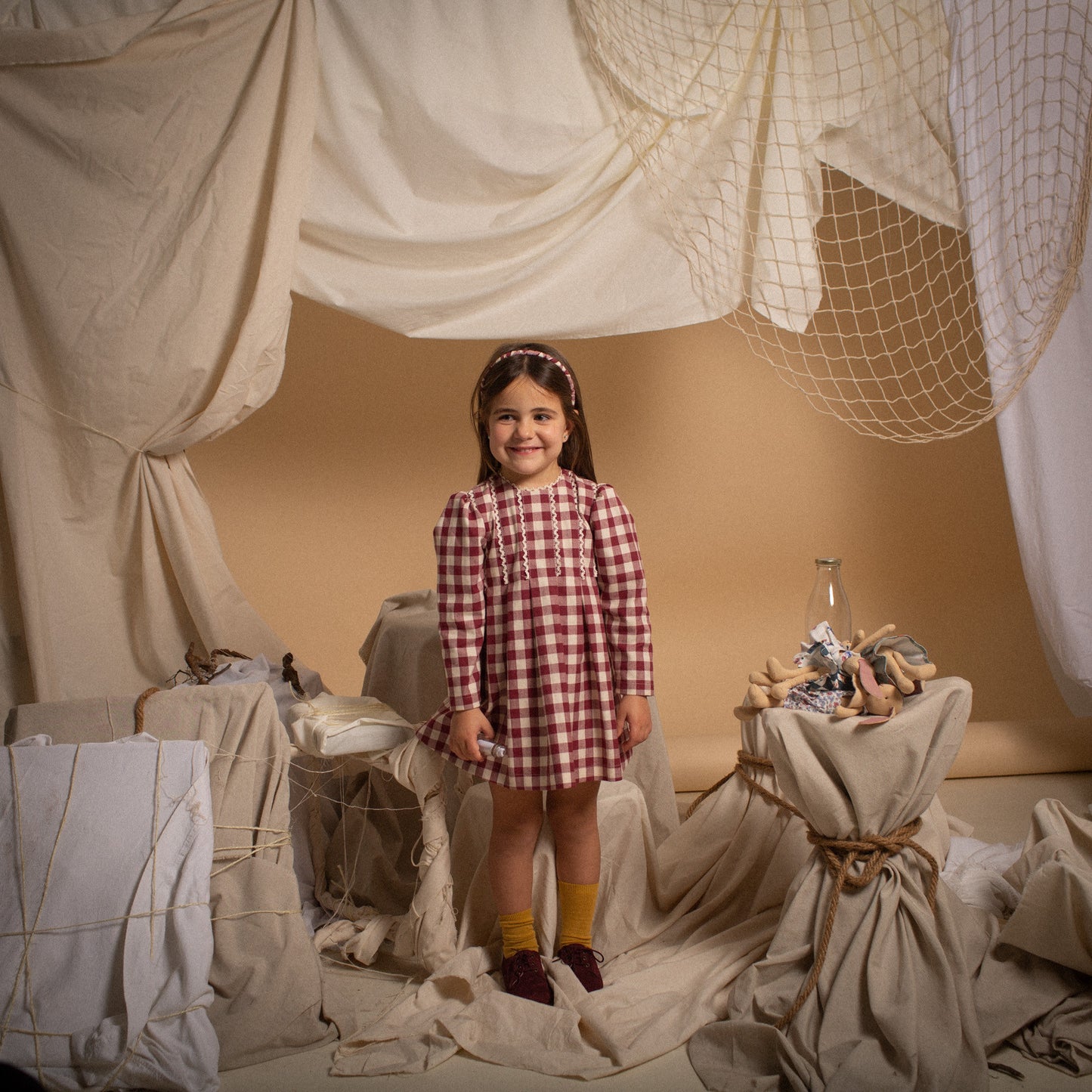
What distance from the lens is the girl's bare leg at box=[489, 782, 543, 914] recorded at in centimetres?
180

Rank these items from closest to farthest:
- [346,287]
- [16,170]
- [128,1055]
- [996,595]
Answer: [128,1055]
[16,170]
[346,287]
[996,595]

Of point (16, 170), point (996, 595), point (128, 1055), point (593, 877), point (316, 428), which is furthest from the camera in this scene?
point (996, 595)

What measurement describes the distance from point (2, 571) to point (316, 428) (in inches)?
58.1

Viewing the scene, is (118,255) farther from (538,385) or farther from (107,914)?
(107,914)

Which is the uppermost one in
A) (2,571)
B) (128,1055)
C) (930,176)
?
(930,176)

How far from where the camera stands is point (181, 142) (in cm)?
211

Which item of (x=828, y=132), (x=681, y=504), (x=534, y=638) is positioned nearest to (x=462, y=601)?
(x=534, y=638)

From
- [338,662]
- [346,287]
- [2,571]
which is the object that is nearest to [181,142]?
[346,287]

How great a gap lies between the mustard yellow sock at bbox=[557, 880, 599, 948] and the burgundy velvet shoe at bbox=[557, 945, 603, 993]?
0.01 metres

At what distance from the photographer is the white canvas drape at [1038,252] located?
2.02 meters

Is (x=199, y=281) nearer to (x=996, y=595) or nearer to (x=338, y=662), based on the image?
(x=338, y=662)

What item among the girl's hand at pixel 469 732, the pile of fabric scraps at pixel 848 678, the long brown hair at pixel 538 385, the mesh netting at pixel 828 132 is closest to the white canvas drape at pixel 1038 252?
the mesh netting at pixel 828 132

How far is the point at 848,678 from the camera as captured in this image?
176 cm

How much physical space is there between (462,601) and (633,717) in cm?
33
